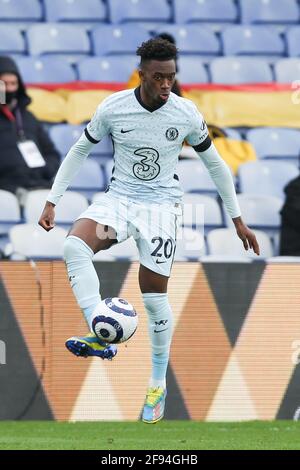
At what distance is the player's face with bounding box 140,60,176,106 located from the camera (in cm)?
751

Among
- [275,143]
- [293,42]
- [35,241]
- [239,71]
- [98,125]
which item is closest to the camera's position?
[98,125]

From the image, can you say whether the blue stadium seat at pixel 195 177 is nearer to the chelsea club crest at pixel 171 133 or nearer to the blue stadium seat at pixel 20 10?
the blue stadium seat at pixel 20 10

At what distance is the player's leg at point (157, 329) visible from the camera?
8000mm

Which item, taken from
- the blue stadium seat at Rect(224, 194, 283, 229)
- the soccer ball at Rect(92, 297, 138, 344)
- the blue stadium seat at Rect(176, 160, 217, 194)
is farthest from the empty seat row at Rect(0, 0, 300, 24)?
the soccer ball at Rect(92, 297, 138, 344)

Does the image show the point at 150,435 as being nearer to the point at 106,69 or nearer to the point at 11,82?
the point at 11,82

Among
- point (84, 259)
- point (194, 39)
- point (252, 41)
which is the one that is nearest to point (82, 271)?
point (84, 259)

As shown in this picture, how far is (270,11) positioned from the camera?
1486cm

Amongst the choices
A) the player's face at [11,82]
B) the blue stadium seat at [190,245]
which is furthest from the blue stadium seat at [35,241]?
the player's face at [11,82]

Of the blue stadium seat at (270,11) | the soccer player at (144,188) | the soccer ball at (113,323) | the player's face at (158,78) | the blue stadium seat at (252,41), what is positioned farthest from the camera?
the blue stadium seat at (270,11)

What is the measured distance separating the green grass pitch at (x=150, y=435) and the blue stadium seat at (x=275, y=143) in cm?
392

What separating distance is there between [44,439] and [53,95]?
5239 millimetres

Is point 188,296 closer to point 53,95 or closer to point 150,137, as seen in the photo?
point 150,137

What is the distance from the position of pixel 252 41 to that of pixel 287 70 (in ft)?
2.09

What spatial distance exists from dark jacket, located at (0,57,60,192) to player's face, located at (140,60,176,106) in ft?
13.3
